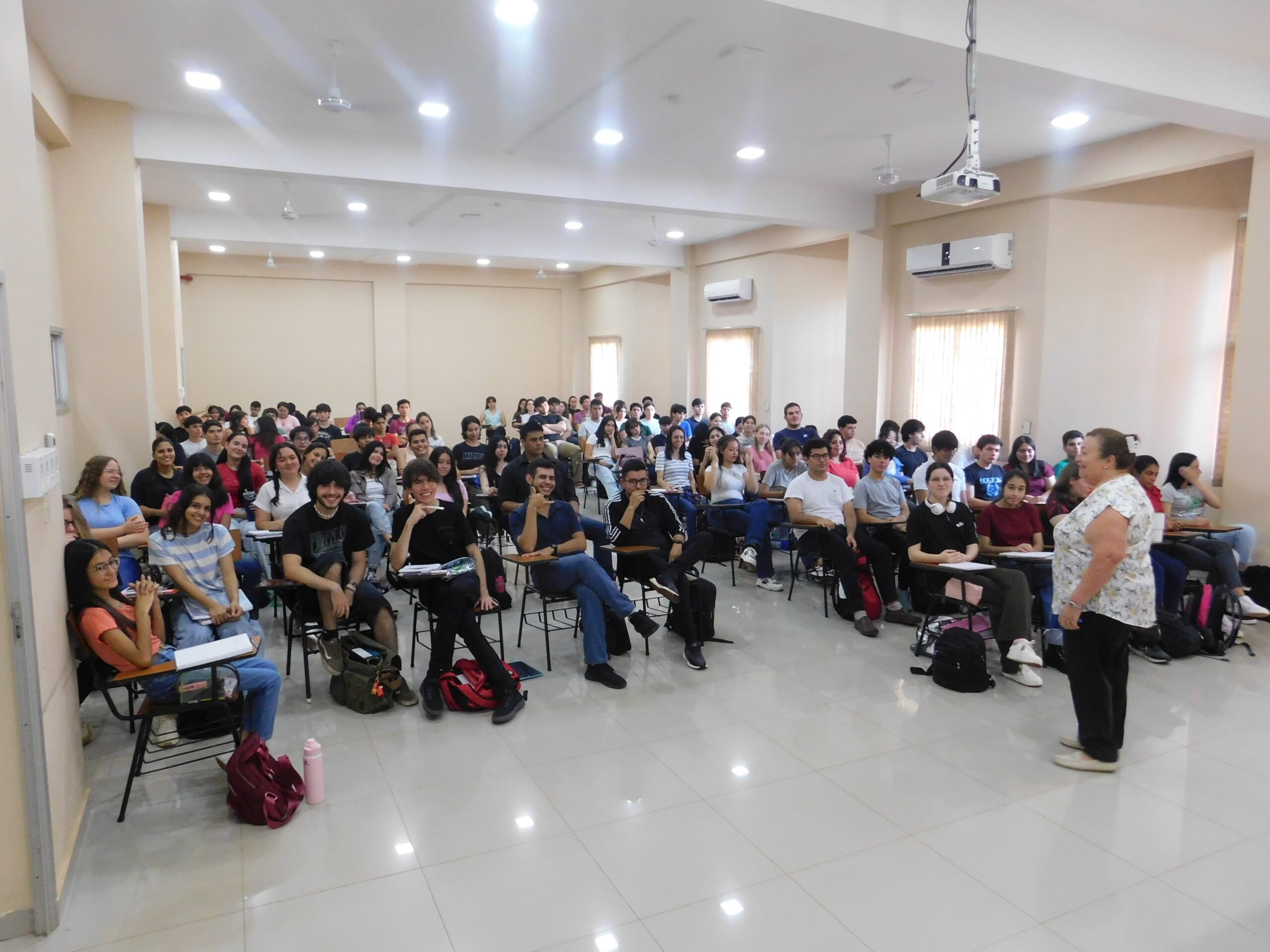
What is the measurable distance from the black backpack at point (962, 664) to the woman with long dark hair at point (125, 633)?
11.0ft

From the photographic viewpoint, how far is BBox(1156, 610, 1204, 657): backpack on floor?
4848 millimetres

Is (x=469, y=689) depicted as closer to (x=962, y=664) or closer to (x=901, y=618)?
(x=962, y=664)

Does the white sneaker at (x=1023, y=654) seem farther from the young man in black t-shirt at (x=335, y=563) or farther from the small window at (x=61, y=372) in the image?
the small window at (x=61, y=372)

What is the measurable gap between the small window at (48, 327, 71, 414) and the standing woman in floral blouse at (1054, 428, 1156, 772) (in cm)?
602

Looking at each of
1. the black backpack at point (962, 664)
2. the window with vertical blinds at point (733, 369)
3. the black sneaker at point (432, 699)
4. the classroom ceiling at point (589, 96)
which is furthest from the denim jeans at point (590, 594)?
the window with vertical blinds at point (733, 369)

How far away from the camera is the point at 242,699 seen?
3.42 m

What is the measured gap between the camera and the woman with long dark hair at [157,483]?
17.5 feet

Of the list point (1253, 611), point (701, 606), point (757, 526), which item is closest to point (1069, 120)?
point (1253, 611)

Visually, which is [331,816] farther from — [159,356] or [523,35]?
[159,356]

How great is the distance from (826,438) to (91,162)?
5.93 meters

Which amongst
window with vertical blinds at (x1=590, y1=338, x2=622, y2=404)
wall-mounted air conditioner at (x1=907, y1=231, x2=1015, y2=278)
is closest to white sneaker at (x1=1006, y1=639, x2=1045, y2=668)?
wall-mounted air conditioner at (x1=907, y1=231, x2=1015, y2=278)

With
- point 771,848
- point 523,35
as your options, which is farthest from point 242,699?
point 523,35

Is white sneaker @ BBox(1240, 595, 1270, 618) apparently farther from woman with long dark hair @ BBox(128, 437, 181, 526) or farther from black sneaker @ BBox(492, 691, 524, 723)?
woman with long dark hair @ BBox(128, 437, 181, 526)

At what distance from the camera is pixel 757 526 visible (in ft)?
21.4
